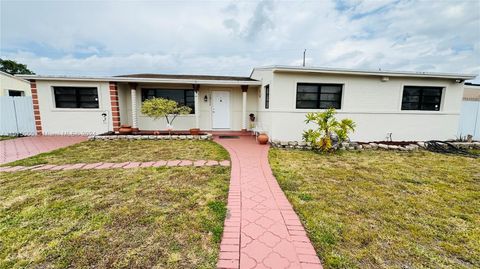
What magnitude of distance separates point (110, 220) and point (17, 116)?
1085 cm

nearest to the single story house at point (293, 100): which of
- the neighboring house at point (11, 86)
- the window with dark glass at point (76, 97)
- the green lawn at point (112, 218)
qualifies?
the window with dark glass at point (76, 97)

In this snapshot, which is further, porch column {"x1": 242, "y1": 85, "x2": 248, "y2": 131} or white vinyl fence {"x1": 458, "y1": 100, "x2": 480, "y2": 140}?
porch column {"x1": 242, "y1": 85, "x2": 248, "y2": 131}

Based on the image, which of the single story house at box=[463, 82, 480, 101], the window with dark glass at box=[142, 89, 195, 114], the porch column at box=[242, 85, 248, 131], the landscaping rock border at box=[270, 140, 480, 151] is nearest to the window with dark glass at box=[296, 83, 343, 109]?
the landscaping rock border at box=[270, 140, 480, 151]

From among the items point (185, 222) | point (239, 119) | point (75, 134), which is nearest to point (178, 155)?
point (185, 222)

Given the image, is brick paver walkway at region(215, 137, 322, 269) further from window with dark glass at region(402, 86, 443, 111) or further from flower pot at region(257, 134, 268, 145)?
window with dark glass at region(402, 86, 443, 111)

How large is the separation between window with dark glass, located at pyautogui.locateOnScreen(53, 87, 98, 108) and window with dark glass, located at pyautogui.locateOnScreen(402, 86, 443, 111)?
13666 mm

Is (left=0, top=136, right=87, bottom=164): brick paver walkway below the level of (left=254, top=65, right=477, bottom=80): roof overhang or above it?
below

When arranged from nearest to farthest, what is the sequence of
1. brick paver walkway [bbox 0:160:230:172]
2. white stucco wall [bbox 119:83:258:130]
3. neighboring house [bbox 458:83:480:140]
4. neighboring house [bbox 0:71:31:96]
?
brick paver walkway [bbox 0:160:230:172] < neighboring house [bbox 458:83:480:140] < white stucco wall [bbox 119:83:258:130] < neighboring house [bbox 0:71:31:96]

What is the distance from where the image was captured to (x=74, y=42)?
15.9 meters

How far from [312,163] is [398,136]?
5623 millimetres

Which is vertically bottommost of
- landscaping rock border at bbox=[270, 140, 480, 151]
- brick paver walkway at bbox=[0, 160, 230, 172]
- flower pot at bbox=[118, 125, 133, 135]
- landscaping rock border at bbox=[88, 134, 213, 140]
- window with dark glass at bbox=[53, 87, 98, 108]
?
brick paver walkway at bbox=[0, 160, 230, 172]

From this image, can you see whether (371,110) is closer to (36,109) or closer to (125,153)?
(125,153)

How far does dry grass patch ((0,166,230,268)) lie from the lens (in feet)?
6.24

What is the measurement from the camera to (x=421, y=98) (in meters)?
8.52
